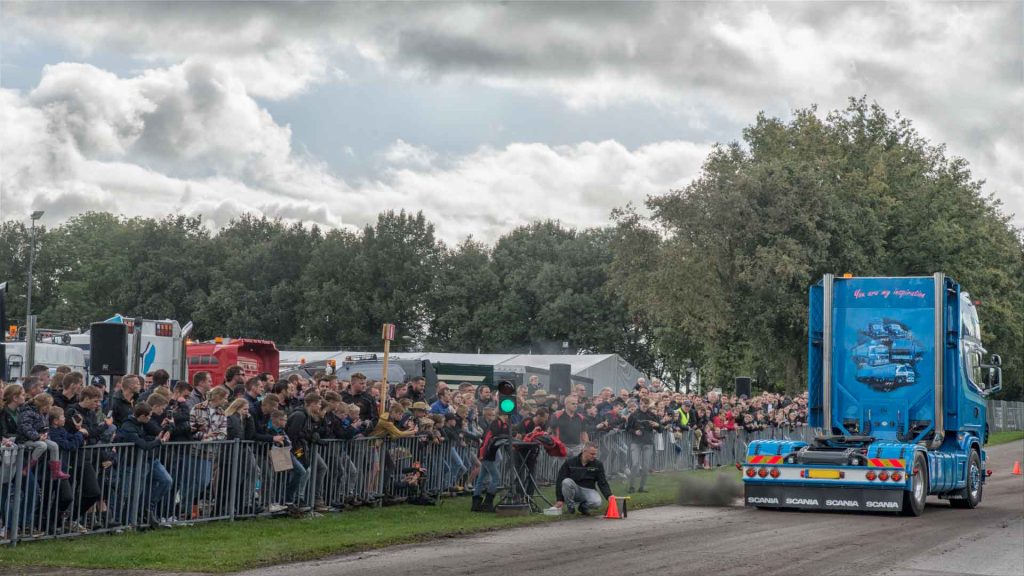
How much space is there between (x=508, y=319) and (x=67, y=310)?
3154 cm

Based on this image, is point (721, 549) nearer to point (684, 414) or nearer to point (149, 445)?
point (149, 445)

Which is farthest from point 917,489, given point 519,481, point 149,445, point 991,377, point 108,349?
point 108,349

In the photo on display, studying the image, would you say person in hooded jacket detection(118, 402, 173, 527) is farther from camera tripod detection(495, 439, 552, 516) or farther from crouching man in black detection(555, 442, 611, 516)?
crouching man in black detection(555, 442, 611, 516)

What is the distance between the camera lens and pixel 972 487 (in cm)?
2138

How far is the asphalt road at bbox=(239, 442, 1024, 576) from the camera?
1209cm

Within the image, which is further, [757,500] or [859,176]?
[859,176]

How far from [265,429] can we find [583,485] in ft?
17.2

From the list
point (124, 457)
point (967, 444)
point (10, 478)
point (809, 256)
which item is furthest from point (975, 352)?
point (809, 256)

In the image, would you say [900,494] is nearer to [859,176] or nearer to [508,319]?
[859,176]

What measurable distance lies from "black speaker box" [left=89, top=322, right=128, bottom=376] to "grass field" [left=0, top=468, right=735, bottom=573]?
353cm

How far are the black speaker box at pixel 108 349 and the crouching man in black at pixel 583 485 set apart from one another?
22.3 ft

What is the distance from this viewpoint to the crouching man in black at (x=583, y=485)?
1844cm

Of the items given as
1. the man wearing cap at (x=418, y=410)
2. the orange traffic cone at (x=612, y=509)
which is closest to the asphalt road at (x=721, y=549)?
the orange traffic cone at (x=612, y=509)

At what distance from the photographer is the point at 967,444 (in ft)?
67.9
